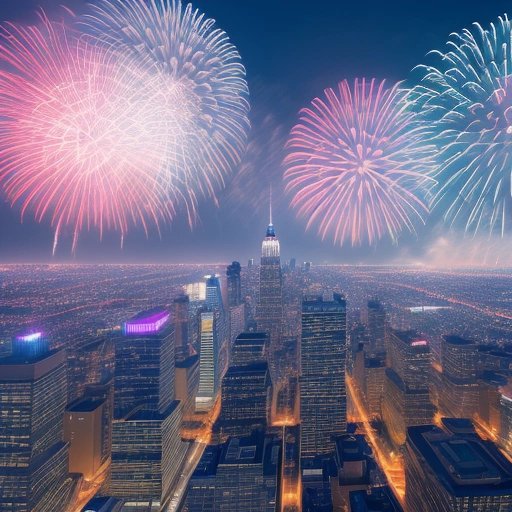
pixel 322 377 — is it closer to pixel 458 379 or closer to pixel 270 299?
pixel 458 379

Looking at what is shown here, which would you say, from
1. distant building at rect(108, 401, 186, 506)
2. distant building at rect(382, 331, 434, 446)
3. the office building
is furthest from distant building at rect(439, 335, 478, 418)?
the office building

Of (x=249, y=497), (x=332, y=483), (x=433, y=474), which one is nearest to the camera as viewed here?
(x=433, y=474)

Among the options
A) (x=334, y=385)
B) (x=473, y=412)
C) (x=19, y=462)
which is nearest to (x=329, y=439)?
(x=334, y=385)

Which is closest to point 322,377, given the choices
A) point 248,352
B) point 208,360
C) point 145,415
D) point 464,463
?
point 248,352

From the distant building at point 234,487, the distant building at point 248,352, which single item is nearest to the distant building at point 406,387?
the distant building at point 248,352

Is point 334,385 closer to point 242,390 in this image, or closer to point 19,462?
point 242,390

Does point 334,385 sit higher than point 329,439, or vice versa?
point 334,385
